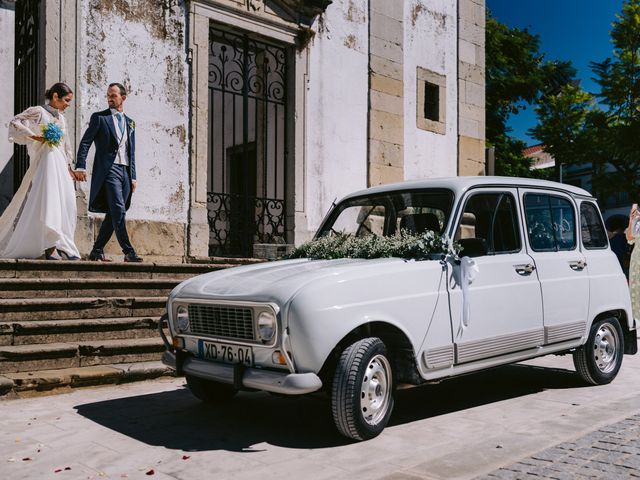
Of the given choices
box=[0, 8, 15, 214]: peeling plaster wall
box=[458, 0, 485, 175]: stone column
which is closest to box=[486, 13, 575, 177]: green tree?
box=[458, 0, 485, 175]: stone column

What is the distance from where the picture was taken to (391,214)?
5.63 metres

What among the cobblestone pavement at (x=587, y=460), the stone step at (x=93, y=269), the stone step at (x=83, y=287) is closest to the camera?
the cobblestone pavement at (x=587, y=460)

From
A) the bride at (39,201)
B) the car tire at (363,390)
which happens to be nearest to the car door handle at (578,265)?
the car tire at (363,390)

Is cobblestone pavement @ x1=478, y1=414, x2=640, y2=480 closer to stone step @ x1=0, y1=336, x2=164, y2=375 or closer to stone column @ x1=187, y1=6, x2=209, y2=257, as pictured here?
stone step @ x1=0, y1=336, x2=164, y2=375

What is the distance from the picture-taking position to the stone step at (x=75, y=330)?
20.5 feet

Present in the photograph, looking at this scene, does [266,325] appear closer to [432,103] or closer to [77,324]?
[77,324]

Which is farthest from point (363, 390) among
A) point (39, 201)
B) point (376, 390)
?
point (39, 201)

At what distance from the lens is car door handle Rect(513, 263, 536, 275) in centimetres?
550

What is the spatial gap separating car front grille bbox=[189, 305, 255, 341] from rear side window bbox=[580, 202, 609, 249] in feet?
11.6

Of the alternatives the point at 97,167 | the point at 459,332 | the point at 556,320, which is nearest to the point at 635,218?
the point at 556,320

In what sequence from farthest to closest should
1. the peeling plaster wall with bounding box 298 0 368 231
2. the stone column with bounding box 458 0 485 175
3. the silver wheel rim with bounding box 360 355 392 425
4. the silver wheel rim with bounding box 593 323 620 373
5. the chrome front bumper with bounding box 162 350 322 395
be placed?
the stone column with bounding box 458 0 485 175 < the peeling plaster wall with bounding box 298 0 368 231 < the silver wheel rim with bounding box 593 323 620 373 < the silver wheel rim with bounding box 360 355 392 425 < the chrome front bumper with bounding box 162 350 322 395

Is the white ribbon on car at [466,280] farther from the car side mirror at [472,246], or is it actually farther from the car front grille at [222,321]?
the car front grille at [222,321]

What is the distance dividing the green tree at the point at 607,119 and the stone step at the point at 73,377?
22369mm

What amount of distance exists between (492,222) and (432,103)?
9166mm
